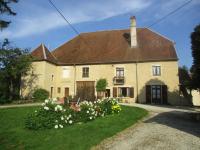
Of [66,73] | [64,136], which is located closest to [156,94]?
[66,73]

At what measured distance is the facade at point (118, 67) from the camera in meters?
30.6

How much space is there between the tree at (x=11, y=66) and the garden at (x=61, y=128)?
15497 mm

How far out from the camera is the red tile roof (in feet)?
105

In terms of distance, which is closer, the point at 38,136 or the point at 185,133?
the point at 38,136

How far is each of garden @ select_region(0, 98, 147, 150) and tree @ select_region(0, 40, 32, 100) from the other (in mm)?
15497

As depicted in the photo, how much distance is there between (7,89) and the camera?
99.7ft

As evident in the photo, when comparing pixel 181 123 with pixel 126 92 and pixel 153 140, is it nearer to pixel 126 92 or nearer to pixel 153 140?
pixel 153 140

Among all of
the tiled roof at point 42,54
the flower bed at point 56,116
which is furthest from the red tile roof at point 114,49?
the flower bed at point 56,116

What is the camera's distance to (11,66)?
29.0 metres

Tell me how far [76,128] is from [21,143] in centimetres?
240

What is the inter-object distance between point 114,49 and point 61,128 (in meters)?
24.8

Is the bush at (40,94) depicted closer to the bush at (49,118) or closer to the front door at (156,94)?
the front door at (156,94)

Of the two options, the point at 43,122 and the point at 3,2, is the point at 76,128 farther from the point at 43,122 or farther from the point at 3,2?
the point at 3,2

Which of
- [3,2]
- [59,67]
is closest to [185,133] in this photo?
[3,2]
